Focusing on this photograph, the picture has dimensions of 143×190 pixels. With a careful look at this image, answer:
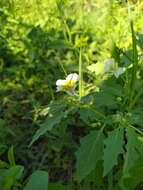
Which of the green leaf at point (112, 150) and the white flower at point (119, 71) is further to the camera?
the white flower at point (119, 71)

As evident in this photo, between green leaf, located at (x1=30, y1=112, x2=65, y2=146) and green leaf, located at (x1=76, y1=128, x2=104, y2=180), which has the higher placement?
green leaf, located at (x1=30, y1=112, x2=65, y2=146)

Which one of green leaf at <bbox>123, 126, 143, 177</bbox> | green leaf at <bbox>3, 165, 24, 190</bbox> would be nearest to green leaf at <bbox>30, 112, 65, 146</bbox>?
green leaf at <bbox>3, 165, 24, 190</bbox>

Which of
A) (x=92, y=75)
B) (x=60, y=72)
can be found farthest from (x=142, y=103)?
(x=60, y=72)

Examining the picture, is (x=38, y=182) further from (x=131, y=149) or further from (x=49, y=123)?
(x=131, y=149)

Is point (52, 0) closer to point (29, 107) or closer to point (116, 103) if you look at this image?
point (29, 107)

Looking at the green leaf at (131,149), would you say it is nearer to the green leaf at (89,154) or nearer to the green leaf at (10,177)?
the green leaf at (89,154)

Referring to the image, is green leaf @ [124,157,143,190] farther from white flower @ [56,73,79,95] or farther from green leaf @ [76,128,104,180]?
white flower @ [56,73,79,95]

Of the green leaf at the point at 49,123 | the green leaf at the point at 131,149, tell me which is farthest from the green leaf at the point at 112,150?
the green leaf at the point at 49,123

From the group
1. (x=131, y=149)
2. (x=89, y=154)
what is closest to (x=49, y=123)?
(x=89, y=154)
